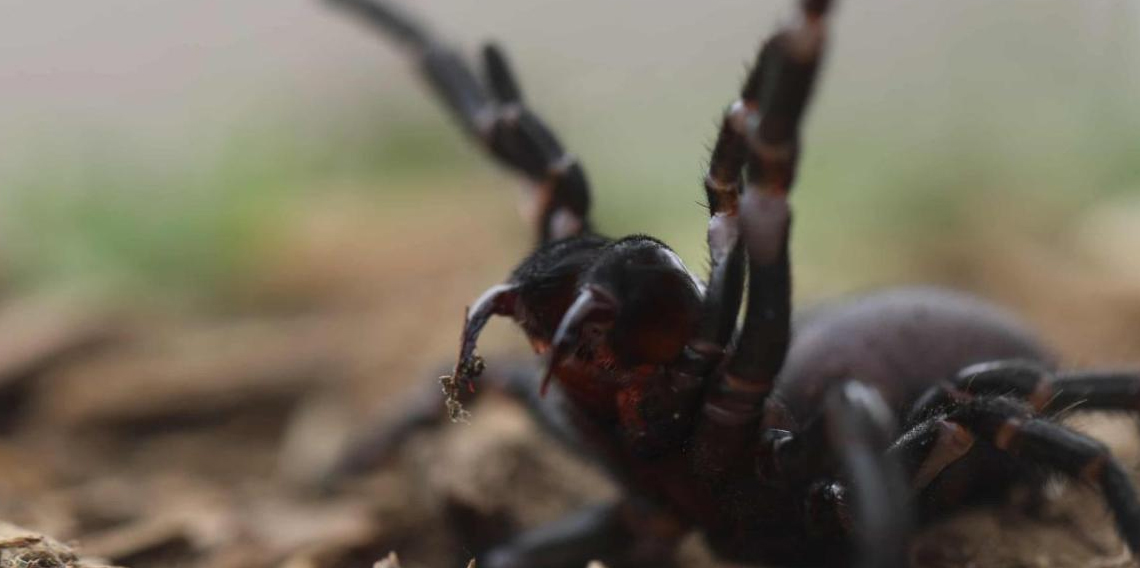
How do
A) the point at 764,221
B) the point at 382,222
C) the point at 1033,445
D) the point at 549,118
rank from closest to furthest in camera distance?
1. the point at 764,221
2. the point at 1033,445
3. the point at 549,118
4. the point at 382,222

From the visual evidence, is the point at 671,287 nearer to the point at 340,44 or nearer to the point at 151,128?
the point at 151,128

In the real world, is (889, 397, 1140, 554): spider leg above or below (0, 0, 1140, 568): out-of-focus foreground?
below

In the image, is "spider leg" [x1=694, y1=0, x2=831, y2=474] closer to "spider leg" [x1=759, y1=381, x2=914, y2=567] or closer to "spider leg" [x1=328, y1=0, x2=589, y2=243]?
"spider leg" [x1=759, y1=381, x2=914, y2=567]

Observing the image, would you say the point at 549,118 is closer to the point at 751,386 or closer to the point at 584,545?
the point at 584,545

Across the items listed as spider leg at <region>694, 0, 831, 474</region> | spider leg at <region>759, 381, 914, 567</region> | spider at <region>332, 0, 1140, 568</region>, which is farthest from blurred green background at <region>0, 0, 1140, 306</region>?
spider leg at <region>759, 381, 914, 567</region>

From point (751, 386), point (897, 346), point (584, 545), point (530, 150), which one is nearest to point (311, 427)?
point (584, 545)

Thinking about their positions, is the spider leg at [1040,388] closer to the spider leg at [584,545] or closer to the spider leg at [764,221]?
the spider leg at [764,221]

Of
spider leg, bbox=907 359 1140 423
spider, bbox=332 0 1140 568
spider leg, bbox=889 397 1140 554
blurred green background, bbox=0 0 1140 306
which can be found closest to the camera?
spider, bbox=332 0 1140 568
